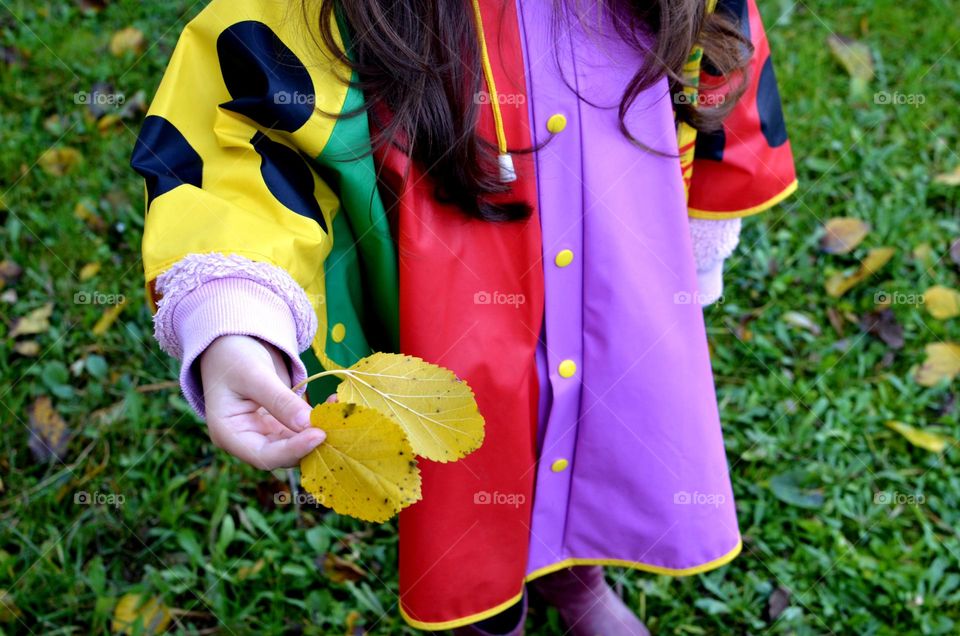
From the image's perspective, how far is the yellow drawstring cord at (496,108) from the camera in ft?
3.55

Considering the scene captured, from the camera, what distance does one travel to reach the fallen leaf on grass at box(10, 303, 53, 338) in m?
2.27

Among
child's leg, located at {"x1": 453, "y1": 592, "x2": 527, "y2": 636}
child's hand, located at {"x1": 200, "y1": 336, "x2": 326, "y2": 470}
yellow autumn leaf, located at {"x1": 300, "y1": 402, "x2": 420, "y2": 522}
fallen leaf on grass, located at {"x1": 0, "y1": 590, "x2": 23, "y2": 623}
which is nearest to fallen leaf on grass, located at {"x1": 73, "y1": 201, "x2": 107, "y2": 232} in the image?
fallen leaf on grass, located at {"x1": 0, "y1": 590, "x2": 23, "y2": 623}

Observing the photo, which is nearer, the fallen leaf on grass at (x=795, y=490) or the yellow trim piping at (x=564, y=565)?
the yellow trim piping at (x=564, y=565)

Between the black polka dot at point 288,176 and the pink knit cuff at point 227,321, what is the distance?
0.45ft

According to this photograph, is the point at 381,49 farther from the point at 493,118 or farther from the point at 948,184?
the point at 948,184

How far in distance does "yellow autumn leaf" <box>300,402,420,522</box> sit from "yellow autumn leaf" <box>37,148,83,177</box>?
2168mm

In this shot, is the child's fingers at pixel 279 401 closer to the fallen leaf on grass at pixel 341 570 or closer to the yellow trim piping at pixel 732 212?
the yellow trim piping at pixel 732 212

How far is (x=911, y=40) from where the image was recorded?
2.99 m

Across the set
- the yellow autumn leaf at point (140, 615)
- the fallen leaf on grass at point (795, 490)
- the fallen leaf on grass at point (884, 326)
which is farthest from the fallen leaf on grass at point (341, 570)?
the fallen leaf on grass at point (884, 326)

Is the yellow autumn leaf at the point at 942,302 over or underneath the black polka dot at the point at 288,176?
underneath

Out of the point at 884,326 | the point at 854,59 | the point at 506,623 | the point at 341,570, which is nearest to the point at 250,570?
the point at 341,570

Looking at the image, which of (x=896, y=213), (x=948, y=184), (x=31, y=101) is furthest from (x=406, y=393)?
(x=31, y=101)

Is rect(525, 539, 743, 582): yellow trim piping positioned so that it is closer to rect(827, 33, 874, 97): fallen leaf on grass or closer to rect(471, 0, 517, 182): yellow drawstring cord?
rect(471, 0, 517, 182): yellow drawstring cord

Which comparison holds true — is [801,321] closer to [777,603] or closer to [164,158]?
[777,603]
